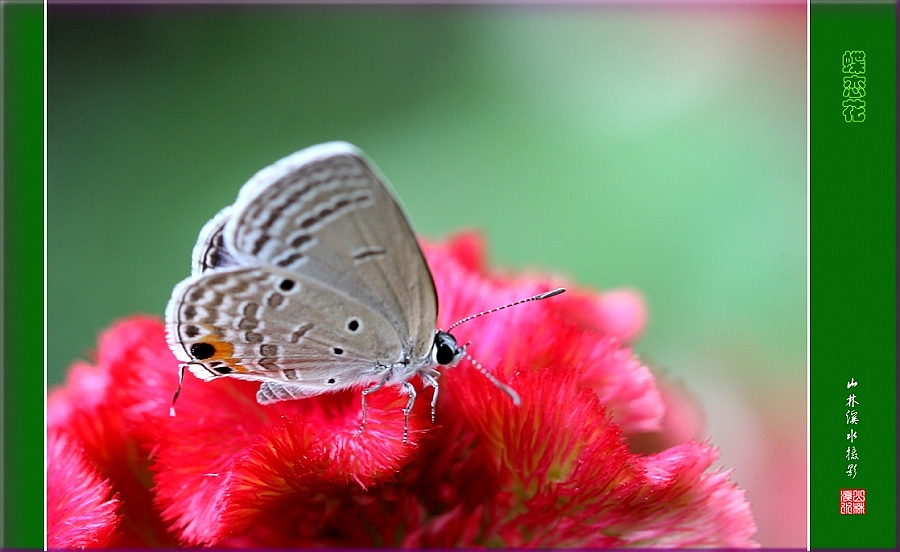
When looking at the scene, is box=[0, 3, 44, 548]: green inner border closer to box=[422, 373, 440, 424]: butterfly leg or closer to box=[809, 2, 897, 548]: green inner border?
box=[422, 373, 440, 424]: butterfly leg

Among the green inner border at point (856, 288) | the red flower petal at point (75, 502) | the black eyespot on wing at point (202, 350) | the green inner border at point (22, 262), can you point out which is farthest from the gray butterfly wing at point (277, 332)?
the green inner border at point (856, 288)

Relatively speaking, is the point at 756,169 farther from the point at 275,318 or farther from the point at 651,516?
the point at 275,318

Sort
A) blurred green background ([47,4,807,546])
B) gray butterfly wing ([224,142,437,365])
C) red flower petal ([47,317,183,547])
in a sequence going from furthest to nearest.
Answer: blurred green background ([47,4,807,546])
red flower petal ([47,317,183,547])
gray butterfly wing ([224,142,437,365])

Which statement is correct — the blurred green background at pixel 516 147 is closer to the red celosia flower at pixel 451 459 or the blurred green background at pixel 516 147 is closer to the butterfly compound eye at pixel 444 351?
the red celosia flower at pixel 451 459

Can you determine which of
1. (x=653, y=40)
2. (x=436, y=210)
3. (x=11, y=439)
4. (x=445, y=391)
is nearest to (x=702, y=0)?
(x=653, y=40)

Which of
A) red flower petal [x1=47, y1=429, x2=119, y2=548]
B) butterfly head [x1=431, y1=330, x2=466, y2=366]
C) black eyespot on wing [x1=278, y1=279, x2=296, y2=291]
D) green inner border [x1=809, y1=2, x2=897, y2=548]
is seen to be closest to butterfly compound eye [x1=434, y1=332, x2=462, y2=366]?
butterfly head [x1=431, y1=330, x2=466, y2=366]

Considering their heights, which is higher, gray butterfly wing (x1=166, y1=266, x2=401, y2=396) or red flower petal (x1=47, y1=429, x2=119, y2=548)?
gray butterfly wing (x1=166, y1=266, x2=401, y2=396)

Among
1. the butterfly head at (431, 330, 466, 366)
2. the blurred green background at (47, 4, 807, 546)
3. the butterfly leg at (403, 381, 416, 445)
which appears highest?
the blurred green background at (47, 4, 807, 546)
